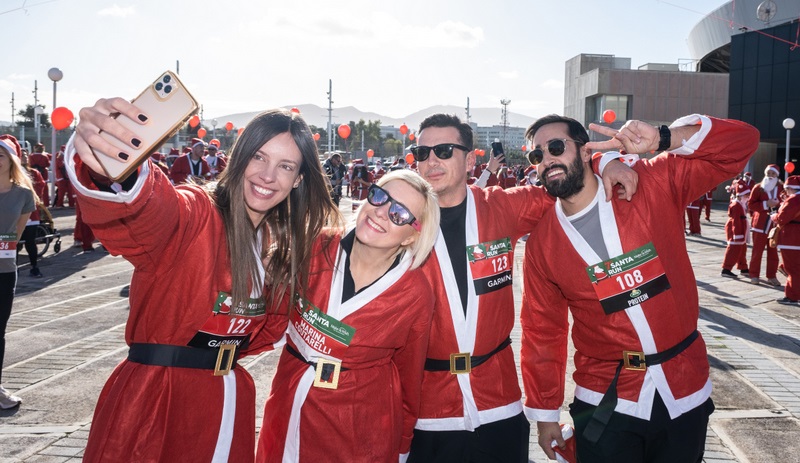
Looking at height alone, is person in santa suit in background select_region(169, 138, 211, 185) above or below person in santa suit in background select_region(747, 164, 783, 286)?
above

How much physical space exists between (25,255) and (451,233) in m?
12.6

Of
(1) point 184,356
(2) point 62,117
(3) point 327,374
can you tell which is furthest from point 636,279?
(2) point 62,117

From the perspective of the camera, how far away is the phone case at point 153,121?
1642 millimetres

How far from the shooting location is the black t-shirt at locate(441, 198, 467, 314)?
3260 millimetres

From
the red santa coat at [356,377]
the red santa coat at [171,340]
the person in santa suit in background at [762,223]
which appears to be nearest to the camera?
the red santa coat at [171,340]

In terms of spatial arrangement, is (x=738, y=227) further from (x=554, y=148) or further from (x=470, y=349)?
(x=470, y=349)

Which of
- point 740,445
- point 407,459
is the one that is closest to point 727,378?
point 740,445

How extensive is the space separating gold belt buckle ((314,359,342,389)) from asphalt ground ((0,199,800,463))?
7.94 feet

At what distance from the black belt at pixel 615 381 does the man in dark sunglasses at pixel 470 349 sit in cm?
40

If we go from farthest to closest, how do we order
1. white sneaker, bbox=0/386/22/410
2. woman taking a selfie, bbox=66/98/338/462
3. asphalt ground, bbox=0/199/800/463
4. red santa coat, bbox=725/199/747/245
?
red santa coat, bbox=725/199/747/245 → white sneaker, bbox=0/386/22/410 → asphalt ground, bbox=0/199/800/463 → woman taking a selfie, bbox=66/98/338/462

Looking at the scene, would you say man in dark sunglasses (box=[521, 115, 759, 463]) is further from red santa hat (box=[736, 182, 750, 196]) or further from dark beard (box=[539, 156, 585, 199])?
red santa hat (box=[736, 182, 750, 196])

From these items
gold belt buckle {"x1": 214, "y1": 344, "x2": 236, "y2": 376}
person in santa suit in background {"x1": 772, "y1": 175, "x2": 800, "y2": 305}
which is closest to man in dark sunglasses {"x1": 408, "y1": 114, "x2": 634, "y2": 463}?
gold belt buckle {"x1": 214, "y1": 344, "x2": 236, "y2": 376}

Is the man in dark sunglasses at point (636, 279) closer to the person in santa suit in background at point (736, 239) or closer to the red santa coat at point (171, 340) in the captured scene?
the red santa coat at point (171, 340)

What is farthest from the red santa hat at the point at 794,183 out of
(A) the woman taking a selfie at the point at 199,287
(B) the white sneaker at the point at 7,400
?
(B) the white sneaker at the point at 7,400
